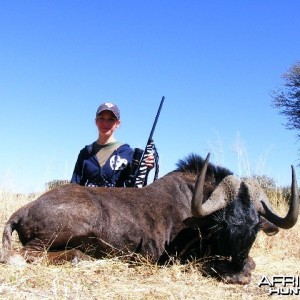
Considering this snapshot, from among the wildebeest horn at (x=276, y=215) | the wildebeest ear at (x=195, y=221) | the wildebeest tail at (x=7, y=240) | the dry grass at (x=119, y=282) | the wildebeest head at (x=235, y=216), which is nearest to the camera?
the dry grass at (x=119, y=282)

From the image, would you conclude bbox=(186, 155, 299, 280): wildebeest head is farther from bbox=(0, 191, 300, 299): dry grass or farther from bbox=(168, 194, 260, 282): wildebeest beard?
bbox=(0, 191, 300, 299): dry grass

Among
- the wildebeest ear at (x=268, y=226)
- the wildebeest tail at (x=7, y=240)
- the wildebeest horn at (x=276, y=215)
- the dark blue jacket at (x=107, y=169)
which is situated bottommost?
the wildebeest tail at (x=7, y=240)

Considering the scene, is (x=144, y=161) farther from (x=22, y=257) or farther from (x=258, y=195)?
(x=22, y=257)

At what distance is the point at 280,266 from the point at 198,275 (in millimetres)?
1354

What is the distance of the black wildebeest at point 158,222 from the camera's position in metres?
5.03

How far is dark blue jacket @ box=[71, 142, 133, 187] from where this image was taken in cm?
684

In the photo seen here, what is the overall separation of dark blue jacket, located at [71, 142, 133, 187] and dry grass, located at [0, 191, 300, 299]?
168 centimetres

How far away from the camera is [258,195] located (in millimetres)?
5395

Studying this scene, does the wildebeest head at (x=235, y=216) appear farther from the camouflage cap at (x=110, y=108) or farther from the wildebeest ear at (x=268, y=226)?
the camouflage cap at (x=110, y=108)

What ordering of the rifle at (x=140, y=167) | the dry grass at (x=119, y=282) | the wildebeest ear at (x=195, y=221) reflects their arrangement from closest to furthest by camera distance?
the dry grass at (x=119, y=282) < the wildebeest ear at (x=195, y=221) < the rifle at (x=140, y=167)

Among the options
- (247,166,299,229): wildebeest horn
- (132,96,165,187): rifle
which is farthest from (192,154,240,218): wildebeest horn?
(132,96,165,187): rifle

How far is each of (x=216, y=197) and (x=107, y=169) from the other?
190 cm

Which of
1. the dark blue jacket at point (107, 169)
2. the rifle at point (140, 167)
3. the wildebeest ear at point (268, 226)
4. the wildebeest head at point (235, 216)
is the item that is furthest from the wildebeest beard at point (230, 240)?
the dark blue jacket at point (107, 169)

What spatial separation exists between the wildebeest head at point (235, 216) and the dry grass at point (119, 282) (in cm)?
31
